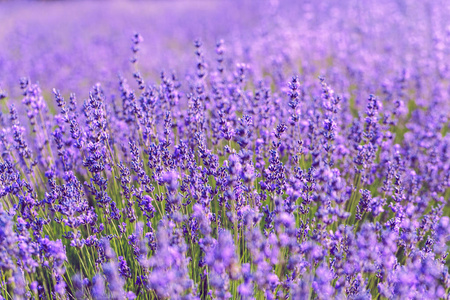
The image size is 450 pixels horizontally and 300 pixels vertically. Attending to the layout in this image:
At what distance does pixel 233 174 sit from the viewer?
2.15 m

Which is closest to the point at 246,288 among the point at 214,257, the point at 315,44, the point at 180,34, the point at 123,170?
the point at 214,257

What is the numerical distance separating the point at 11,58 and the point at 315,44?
26.8ft

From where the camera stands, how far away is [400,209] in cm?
261

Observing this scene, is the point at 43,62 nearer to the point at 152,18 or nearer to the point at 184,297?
the point at 152,18

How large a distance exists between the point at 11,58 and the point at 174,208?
9.40m

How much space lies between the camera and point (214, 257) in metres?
1.88

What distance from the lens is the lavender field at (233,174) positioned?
2027mm

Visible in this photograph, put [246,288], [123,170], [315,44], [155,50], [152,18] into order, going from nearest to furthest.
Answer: [246,288]
[123,170]
[315,44]
[155,50]
[152,18]

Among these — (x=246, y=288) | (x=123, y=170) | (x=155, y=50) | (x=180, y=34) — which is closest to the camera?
(x=246, y=288)

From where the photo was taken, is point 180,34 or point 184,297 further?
point 180,34

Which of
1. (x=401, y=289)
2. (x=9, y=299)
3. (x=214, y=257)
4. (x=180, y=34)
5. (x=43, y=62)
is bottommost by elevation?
(x=9, y=299)

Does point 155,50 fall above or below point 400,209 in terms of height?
above

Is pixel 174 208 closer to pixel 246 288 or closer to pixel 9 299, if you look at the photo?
pixel 246 288

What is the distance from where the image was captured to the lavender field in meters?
2.03
